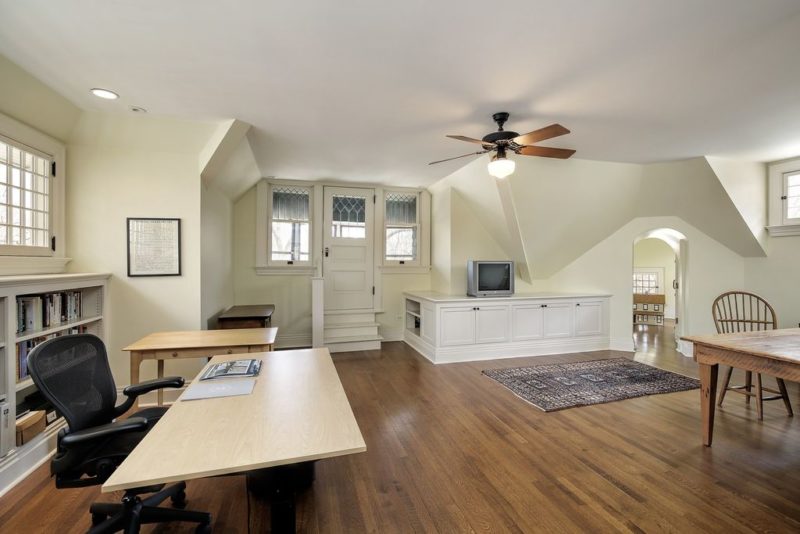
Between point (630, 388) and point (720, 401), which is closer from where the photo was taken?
point (720, 401)

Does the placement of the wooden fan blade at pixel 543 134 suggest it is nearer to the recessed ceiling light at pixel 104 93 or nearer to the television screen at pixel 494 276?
the television screen at pixel 494 276

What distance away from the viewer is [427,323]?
487 centimetres

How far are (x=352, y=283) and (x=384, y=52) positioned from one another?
396cm

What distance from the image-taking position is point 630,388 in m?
3.57

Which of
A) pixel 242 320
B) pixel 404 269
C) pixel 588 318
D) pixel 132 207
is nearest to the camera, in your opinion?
pixel 132 207

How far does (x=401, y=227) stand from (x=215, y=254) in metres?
2.92

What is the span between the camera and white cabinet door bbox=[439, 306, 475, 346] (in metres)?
4.57

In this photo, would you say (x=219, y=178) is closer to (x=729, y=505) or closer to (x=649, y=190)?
(x=729, y=505)

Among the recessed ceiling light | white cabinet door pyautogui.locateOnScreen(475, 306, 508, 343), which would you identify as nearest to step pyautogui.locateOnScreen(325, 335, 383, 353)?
white cabinet door pyautogui.locateOnScreen(475, 306, 508, 343)

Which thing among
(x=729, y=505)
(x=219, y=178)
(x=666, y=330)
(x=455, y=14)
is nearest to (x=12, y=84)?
(x=219, y=178)

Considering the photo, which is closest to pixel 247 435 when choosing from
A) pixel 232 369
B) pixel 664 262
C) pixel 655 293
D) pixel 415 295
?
pixel 232 369

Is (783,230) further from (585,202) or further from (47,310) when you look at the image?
(47,310)

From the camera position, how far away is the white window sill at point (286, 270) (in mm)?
5234

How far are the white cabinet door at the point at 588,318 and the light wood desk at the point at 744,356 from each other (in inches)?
93.7
